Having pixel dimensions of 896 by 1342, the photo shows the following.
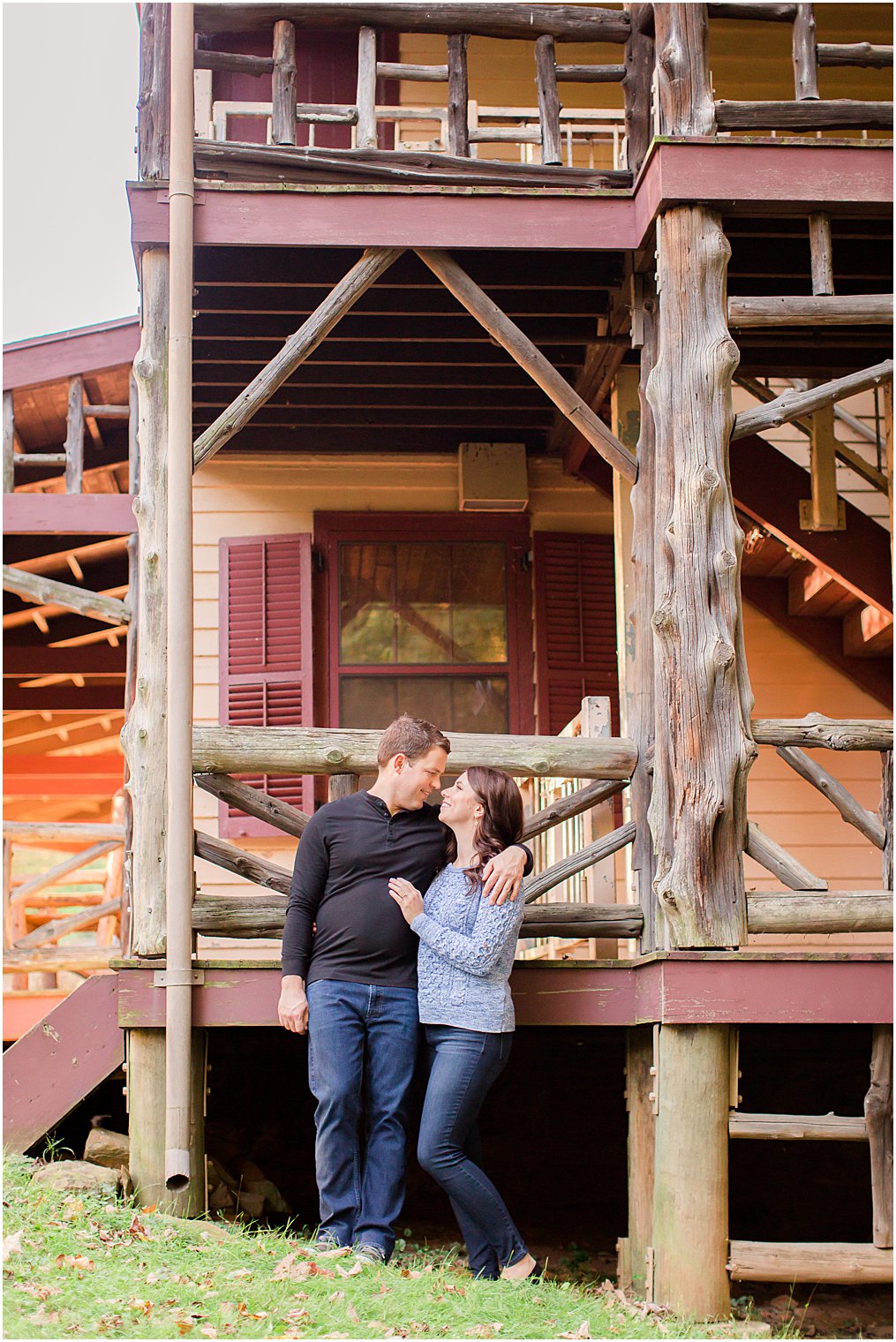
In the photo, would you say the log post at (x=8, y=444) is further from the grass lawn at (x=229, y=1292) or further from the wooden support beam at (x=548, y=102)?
the grass lawn at (x=229, y=1292)

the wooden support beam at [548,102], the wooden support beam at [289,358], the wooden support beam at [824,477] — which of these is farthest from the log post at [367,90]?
the wooden support beam at [824,477]

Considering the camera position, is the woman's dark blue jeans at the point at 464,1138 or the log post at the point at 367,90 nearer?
the woman's dark blue jeans at the point at 464,1138

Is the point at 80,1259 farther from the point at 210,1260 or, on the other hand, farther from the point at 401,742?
the point at 401,742

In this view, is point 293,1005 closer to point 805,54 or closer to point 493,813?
point 493,813

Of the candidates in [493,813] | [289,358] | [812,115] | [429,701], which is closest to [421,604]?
[429,701]

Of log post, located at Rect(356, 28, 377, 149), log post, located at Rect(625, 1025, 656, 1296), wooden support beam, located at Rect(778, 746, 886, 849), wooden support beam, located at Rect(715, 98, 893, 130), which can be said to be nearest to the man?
log post, located at Rect(625, 1025, 656, 1296)

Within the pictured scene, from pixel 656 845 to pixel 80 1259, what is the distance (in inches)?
116

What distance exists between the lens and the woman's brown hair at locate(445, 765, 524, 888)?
18.8ft

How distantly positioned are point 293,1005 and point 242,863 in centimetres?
113

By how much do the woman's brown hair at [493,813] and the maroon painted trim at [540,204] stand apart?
2783 millimetres

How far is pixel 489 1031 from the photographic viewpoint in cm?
559

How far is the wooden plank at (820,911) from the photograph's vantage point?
6.25 meters

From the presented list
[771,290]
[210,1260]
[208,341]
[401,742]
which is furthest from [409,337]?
[210,1260]

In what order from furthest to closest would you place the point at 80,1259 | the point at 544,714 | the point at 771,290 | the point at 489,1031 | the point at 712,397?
the point at 544,714, the point at 771,290, the point at 712,397, the point at 489,1031, the point at 80,1259
